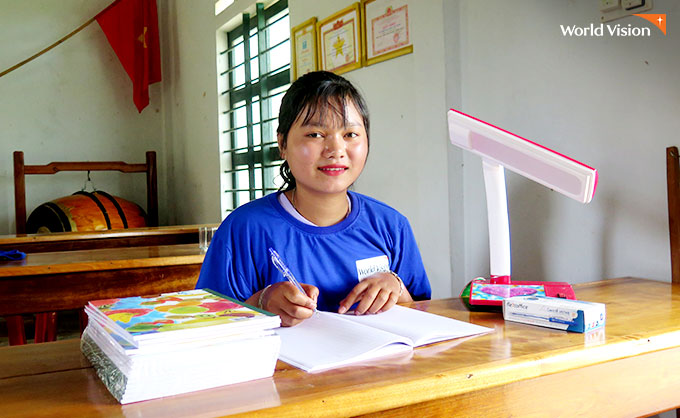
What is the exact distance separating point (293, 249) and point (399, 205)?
135cm

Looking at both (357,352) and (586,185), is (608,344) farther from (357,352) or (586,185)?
(357,352)

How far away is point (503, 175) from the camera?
1074 millimetres

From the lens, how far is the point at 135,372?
59cm

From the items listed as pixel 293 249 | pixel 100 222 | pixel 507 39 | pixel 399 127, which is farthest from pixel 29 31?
pixel 293 249

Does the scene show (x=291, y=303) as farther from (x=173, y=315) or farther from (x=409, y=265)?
(x=409, y=265)

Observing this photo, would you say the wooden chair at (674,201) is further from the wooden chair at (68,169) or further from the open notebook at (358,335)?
the wooden chair at (68,169)

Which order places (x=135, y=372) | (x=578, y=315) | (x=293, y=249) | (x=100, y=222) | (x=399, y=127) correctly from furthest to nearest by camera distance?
(x=100, y=222), (x=399, y=127), (x=293, y=249), (x=578, y=315), (x=135, y=372)

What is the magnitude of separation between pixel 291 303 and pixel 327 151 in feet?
1.26

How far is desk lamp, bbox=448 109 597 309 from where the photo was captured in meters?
0.94

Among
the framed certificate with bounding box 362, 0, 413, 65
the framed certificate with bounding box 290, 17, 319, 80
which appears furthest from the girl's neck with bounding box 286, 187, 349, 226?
the framed certificate with bounding box 290, 17, 319, 80

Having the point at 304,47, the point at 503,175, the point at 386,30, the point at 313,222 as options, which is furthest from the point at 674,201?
the point at 304,47

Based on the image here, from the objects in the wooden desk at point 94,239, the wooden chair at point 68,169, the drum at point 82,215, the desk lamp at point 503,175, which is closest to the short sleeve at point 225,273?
the desk lamp at point 503,175

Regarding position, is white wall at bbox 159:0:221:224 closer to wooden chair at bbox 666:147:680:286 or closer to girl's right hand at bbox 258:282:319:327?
wooden chair at bbox 666:147:680:286

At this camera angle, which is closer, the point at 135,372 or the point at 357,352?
the point at 135,372
